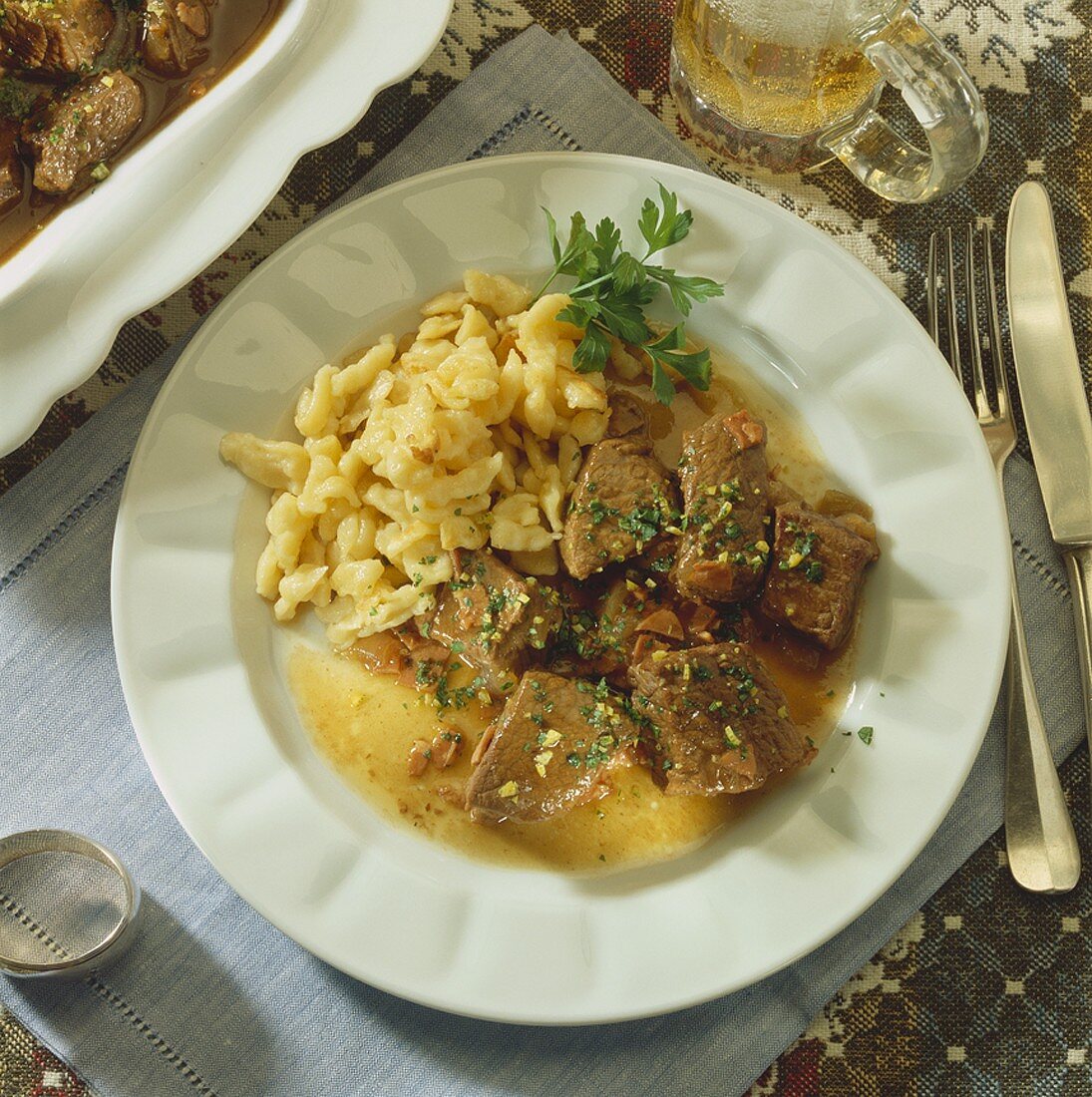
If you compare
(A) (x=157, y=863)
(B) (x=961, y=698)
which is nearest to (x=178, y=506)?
(A) (x=157, y=863)

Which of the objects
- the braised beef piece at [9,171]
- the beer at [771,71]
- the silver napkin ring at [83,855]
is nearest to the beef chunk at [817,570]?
the beer at [771,71]

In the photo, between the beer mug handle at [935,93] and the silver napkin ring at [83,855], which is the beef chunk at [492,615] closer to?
the silver napkin ring at [83,855]

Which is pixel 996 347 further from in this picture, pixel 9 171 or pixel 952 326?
pixel 9 171

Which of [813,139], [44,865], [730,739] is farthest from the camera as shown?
[813,139]

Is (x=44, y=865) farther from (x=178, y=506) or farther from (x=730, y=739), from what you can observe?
(x=730, y=739)

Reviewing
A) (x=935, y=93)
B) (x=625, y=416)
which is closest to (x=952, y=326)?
(x=935, y=93)

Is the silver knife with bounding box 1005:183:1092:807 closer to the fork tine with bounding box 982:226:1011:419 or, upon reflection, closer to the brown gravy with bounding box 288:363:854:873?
the fork tine with bounding box 982:226:1011:419
